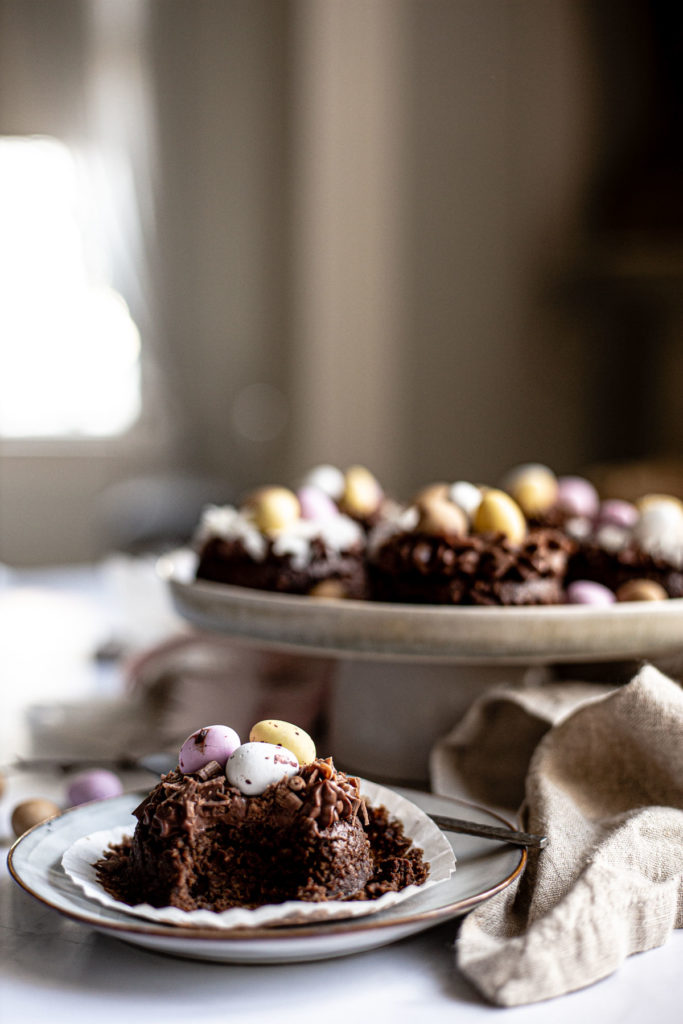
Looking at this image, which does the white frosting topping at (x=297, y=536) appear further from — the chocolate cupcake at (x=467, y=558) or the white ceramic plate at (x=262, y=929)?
the white ceramic plate at (x=262, y=929)

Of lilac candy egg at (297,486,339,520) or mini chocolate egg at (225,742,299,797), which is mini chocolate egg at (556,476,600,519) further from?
mini chocolate egg at (225,742,299,797)

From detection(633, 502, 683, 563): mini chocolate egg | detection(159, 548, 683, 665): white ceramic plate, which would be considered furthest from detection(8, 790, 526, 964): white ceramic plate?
detection(633, 502, 683, 563): mini chocolate egg

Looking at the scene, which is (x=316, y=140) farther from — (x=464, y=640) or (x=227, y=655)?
(x=464, y=640)

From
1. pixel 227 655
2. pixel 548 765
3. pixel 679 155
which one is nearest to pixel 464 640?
pixel 548 765

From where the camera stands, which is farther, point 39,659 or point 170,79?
point 170,79

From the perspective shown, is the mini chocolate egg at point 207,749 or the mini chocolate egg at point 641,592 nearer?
the mini chocolate egg at point 207,749

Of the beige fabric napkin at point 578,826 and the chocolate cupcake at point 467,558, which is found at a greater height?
the chocolate cupcake at point 467,558

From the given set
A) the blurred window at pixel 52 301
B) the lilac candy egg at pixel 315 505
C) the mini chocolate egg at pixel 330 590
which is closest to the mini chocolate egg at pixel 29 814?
the mini chocolate egg at pixel 330 590
